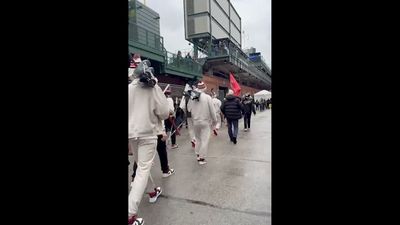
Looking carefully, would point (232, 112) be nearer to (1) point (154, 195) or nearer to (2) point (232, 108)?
(2) point (232, 108)

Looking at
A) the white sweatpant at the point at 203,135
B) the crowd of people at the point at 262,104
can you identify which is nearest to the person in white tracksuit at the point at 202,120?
the white sweatpant at the point at 203,135

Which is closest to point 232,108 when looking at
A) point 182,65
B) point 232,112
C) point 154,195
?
point 232,112

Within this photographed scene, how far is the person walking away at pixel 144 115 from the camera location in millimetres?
2982

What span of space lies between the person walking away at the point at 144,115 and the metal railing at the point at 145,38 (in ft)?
36.2

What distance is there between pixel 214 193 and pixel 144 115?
1.56m

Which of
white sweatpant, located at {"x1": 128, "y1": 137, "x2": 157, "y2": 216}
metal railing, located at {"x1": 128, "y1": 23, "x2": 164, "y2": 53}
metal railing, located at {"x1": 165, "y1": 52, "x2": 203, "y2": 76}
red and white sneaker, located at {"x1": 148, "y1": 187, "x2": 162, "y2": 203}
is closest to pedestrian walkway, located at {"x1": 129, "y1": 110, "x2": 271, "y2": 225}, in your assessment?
red and white sneaker, located at {"x1": 148, "y1": 187, "x2": 162, "y2": 203}

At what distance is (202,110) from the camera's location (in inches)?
228

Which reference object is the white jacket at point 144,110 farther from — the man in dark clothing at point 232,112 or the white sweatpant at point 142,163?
the man in dark clothing at point 232,112

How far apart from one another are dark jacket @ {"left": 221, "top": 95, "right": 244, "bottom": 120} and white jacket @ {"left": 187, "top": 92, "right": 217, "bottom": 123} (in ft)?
8.06

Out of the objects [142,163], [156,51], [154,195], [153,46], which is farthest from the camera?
[156,51]
